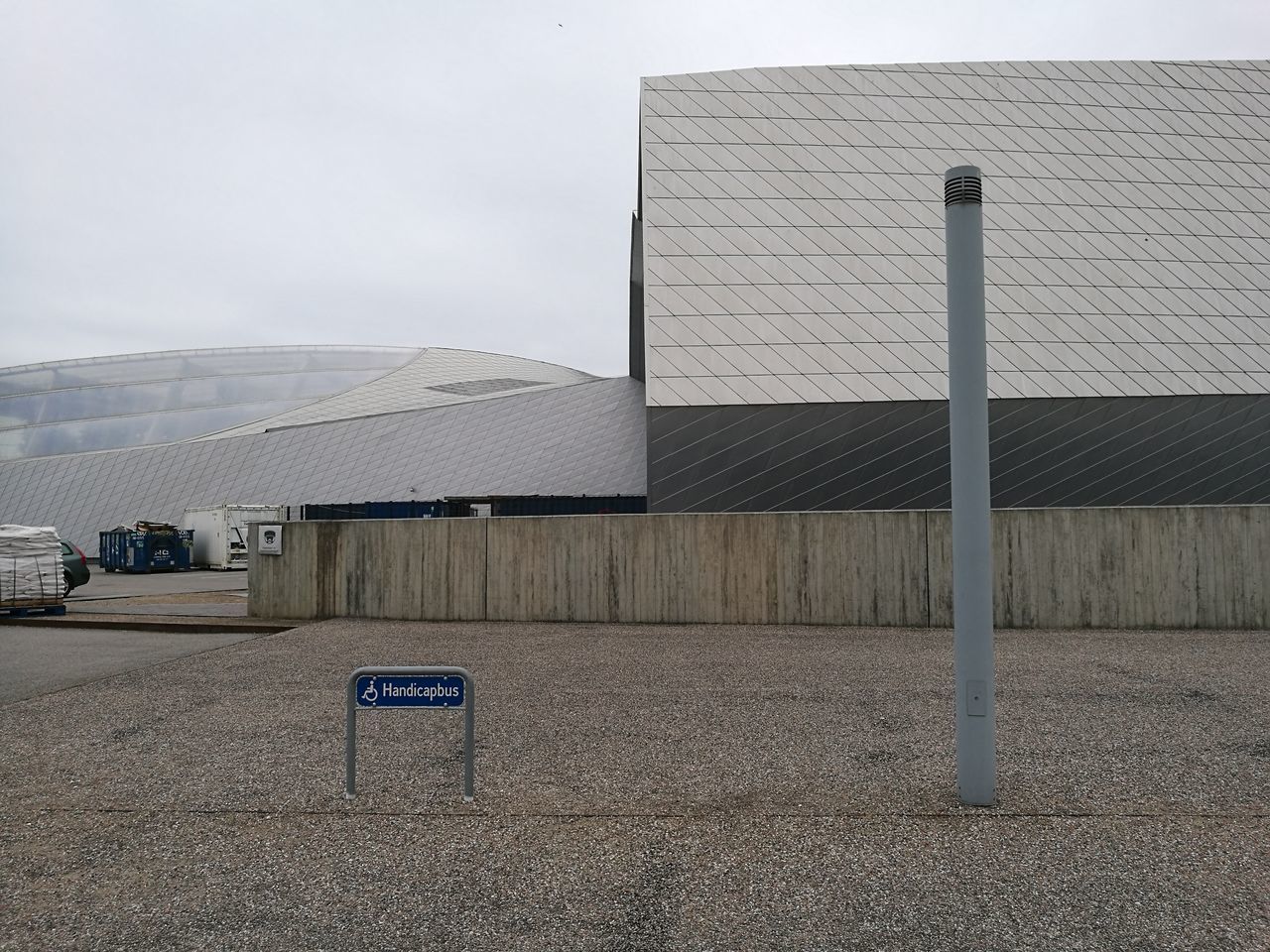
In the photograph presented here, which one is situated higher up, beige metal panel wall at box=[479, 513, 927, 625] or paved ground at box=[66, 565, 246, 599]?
beige metal panel wall at box=[479, 513, 927, 625]

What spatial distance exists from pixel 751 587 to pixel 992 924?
10575mm

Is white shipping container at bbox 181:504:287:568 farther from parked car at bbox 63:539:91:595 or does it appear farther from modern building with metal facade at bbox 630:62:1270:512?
modern building with metal facade at bbox 630:62:1270:512

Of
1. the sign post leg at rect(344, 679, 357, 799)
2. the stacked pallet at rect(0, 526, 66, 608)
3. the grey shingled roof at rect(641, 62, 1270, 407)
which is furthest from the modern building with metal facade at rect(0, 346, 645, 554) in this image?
the sign post leg at rect(344, 679, 357, 799)

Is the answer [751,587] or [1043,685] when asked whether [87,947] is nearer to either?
[1043,685]

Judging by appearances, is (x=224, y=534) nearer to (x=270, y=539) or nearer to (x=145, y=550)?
(x=145, y=550)

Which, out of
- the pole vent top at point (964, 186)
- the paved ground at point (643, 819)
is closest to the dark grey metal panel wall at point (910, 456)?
the paved ground at point (643, 819)

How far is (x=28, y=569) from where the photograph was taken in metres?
16.0

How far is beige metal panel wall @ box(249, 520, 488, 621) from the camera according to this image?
15.0 meters

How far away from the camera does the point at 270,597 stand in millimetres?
15281

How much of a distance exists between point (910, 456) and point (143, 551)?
1095 inches

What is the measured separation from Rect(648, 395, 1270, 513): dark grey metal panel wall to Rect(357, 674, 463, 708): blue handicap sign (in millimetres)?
20208

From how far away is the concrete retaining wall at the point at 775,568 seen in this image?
45.3 feet

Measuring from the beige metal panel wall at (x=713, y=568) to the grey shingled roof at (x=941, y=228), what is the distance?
1136 cm

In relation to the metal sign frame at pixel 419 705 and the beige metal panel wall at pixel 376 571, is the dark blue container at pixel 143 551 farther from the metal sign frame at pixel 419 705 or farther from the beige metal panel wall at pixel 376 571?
the metal sign frame at pixel 419 705
